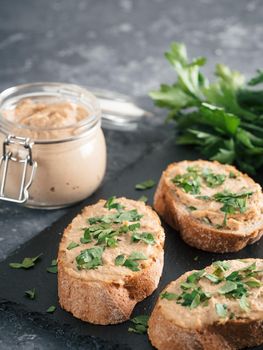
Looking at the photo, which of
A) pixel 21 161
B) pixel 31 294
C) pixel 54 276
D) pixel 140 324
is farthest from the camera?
pixel 21 161

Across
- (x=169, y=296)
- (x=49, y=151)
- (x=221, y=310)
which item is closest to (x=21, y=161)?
(x=49, y=151)

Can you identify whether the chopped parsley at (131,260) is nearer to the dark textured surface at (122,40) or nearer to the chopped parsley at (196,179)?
the chopped parsley at (196,179)

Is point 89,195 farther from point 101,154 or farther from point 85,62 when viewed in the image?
point 85,62

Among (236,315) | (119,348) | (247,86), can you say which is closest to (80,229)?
(119,348)

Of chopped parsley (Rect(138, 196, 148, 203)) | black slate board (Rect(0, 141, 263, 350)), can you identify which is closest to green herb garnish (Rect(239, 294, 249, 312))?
black slate board (Rect(0, 141, 263, 350))

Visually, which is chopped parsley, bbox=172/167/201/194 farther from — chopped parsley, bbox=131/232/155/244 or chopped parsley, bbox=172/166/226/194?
chopped parsley, bbox=131/232/155/244

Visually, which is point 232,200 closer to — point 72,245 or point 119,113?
point 72,245
